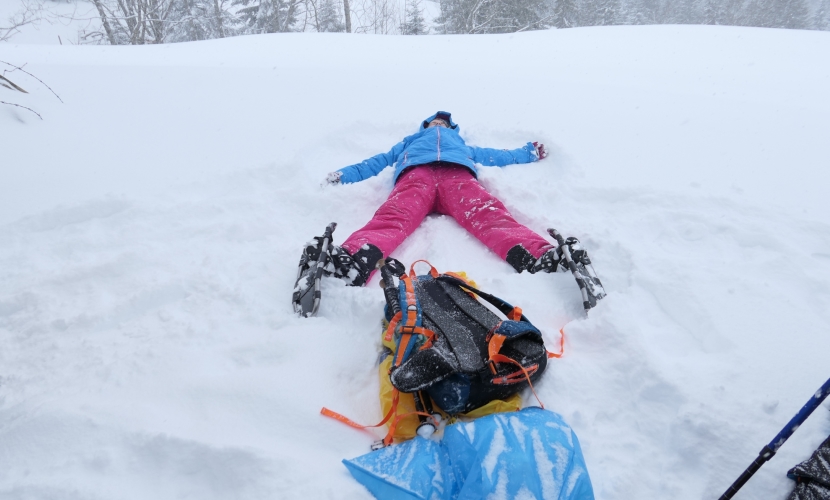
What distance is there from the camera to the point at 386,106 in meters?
4.98

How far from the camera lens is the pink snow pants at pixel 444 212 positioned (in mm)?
2827

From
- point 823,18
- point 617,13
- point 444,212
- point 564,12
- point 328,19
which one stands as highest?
point 823,18

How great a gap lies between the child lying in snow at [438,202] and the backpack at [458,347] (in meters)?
0.53

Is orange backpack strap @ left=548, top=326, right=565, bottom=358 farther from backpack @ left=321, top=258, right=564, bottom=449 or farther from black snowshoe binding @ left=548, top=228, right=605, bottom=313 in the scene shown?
black snowshoe binding @ left=548, top=228, right=605, bottom=313

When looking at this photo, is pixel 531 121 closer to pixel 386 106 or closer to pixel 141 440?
pixel 386 106

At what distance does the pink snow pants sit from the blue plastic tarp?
1.38 meters

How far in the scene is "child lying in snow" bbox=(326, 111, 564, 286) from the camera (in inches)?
105

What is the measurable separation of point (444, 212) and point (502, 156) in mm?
932

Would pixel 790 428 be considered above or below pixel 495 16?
below

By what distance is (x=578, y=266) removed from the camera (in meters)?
2.50

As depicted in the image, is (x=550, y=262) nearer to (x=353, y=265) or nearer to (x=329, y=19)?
(x=353, y=265)

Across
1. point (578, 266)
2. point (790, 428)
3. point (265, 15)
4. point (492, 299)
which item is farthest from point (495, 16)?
point (790, 428)

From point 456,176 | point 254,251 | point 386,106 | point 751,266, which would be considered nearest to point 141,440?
point 254,251

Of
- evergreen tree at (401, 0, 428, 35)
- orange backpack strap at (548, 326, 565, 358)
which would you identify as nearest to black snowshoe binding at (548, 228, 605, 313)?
orange backpack strap at (548, 326, 565, 358)
